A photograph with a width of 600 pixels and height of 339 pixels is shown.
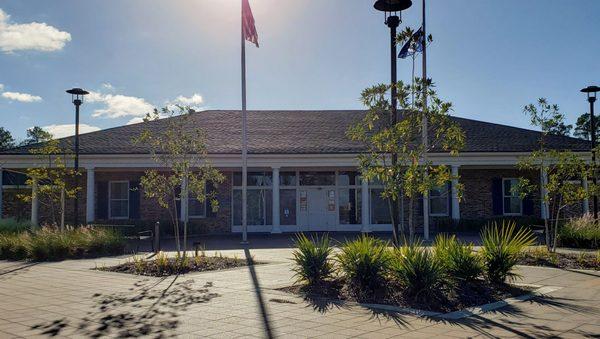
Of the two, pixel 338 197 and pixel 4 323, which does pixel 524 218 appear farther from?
pixel 4 323

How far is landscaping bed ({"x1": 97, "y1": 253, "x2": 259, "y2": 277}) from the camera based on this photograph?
488 inches

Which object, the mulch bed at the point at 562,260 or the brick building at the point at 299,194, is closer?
the mulch bed at the point at 562,260

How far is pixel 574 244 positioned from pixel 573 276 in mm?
6092

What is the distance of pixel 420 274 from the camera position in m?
8.80

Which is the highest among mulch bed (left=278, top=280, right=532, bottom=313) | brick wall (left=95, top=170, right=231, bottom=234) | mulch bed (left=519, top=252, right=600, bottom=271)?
brick wall (left=95, top=170, right=231, bottom=234)

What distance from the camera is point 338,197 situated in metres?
26.0

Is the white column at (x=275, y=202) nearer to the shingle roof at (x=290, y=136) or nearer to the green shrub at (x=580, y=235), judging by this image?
the shingle roof at (x=290, y=136)

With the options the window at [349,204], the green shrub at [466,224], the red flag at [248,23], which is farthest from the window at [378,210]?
the red flag at [248,23]

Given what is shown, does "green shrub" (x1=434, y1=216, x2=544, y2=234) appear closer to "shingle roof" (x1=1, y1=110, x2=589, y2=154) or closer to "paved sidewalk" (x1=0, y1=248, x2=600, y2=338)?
"shingle roof" (x1=1, y1=110, x2=589, y2=154)

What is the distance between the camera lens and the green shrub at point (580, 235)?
643 inches

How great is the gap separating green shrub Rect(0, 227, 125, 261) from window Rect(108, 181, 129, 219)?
28.3 feet

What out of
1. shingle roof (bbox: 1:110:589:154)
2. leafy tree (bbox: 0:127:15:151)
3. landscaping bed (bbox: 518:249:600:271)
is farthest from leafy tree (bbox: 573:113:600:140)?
leafy tree (bbox: 0:127:15:151)

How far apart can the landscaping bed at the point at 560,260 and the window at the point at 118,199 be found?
1800 centimetres

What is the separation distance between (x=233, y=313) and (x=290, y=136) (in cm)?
1883
